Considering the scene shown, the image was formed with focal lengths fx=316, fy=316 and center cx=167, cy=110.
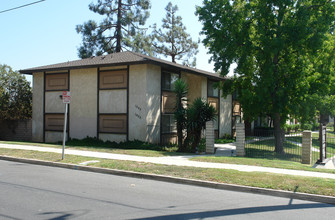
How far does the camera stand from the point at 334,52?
1966 cm

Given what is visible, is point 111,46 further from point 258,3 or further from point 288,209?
point 288,209

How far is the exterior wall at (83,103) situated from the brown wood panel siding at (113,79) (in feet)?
1.81

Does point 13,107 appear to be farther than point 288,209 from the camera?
Yes

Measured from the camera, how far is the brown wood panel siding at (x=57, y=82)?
22297 millimetres

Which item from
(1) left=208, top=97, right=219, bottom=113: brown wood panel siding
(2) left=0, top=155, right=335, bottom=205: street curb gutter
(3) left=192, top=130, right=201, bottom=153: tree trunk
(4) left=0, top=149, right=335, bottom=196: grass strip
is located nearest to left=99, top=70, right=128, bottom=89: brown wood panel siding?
(3) left=192, top=130, right=201, bottom=153: tree trunk

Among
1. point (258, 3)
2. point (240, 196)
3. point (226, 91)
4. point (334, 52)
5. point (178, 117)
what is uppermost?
point (258, 3)

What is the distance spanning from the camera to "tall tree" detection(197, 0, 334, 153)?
1778 centimetres

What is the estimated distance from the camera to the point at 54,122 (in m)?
22.7

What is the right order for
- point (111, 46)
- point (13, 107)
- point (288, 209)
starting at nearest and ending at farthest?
point (288, 209) < point (13, 107) < point (111, 46)

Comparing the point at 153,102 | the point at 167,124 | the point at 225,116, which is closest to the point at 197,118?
the point at 153,102

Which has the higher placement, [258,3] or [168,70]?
[258,3]

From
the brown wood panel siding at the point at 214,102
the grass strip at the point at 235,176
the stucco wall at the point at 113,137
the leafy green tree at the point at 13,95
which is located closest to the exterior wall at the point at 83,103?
the stucco wall at the point at 113,137

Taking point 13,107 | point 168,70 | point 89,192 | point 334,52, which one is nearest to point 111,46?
point 13,107

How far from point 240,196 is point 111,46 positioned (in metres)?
32.9
